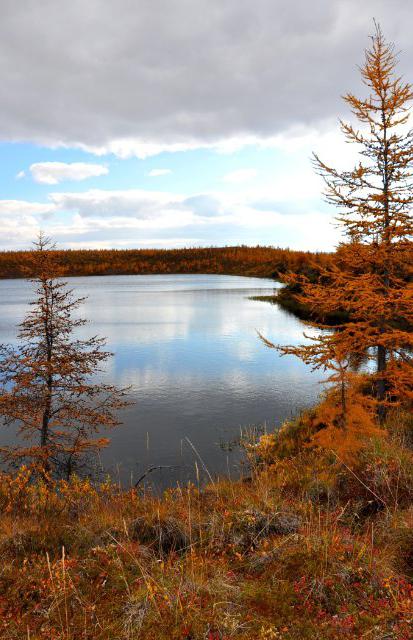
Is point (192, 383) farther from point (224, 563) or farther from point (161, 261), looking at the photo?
point (161, 261)

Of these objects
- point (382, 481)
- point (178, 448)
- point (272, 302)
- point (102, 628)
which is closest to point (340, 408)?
point (382, 481)

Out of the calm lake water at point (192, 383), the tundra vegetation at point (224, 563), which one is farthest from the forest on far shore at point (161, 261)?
the tundra vegetation at point (224, 563)

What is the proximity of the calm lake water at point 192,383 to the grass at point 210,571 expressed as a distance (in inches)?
149

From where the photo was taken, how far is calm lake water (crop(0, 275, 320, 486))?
45.8 ft

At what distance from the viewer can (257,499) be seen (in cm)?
638

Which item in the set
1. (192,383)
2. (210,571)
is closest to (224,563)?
(210,571)

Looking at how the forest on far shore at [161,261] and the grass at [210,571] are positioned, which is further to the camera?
the forest on far shore at [161,261]

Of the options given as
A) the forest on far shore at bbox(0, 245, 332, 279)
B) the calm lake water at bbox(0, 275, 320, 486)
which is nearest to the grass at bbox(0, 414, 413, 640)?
the calm lake water at bbox(0, 275, 320, 486)

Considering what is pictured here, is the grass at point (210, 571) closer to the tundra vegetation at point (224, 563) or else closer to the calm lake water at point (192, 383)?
the tundra vegetation at point (224, 563)

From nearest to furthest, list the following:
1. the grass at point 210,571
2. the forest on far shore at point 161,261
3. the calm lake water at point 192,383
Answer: the grass at point 210,571
the calm lake water at point 192,383
the forest on far shore at point 161,261

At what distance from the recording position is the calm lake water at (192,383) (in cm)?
1396

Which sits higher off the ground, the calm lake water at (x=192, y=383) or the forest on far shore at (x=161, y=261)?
the forest on far shore at (x=161, y=261)

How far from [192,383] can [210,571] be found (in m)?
17.6

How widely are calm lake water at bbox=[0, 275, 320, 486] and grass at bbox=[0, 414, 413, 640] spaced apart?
3.79m
